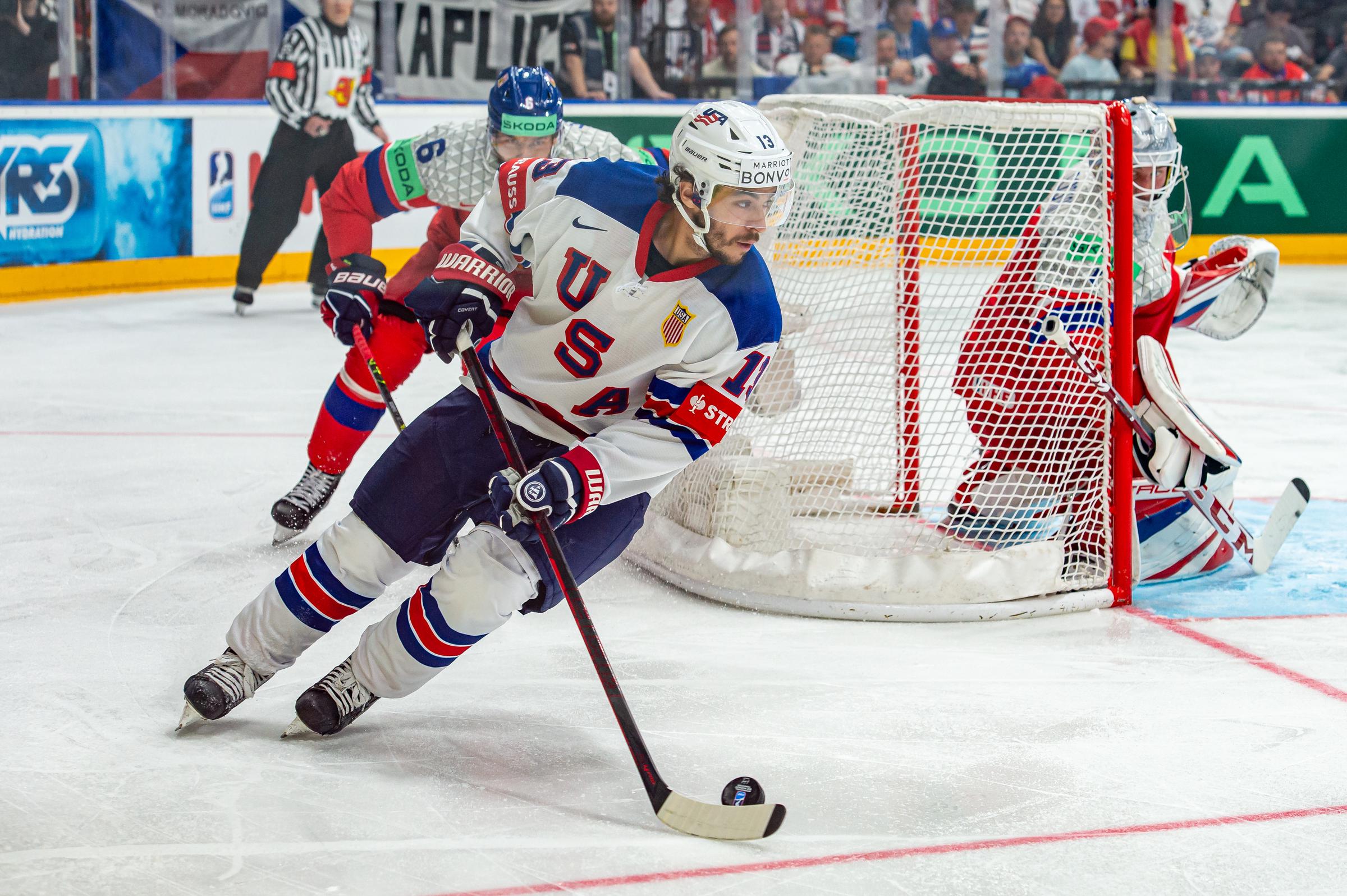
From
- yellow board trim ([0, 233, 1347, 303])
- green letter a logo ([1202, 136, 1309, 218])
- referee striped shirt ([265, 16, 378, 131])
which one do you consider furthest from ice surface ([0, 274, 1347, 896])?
green letter a logo ([1202, 136, 1309, 218])

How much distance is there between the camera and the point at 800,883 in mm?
2119

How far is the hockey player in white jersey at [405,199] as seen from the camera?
3750mm

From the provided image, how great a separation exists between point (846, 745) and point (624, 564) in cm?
128

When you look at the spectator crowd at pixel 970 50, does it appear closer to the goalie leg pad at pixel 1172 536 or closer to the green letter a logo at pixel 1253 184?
the green letter a logo at pixel 1253 184

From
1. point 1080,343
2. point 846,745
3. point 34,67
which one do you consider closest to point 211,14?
point 34,67

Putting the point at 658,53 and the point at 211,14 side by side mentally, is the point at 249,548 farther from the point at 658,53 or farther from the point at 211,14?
the point at 658,53

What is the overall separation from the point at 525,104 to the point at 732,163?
4.72 feet

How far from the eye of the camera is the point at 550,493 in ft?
7.62

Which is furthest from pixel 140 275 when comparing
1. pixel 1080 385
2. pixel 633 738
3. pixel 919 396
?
pixel 633 738

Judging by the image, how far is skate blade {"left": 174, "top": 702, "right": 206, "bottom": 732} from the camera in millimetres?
2607

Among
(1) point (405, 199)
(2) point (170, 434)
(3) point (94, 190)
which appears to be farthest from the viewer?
(3) point (94, 190)

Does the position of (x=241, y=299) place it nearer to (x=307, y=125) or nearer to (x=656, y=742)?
(x=307, y=125)

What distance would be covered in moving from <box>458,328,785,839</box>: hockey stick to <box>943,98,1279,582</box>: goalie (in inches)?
57.3

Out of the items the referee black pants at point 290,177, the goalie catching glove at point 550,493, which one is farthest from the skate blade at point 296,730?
the referee black pants at point 290,177
